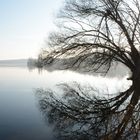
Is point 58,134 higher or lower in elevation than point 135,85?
lower

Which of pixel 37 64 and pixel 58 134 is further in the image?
pixel 37 64

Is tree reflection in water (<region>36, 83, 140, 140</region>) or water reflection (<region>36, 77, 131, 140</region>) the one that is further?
water reflection (<region>36, 77, 131, 140</region>)

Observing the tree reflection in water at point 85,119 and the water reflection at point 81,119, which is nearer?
the tree reflection in water at point 85,119

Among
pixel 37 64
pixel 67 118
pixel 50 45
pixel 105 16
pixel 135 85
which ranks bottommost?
pixel 67 118

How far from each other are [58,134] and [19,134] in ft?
6.27

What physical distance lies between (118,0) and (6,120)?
675cm

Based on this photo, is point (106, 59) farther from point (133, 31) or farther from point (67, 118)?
point (67, 118)

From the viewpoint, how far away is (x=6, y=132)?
433 inches

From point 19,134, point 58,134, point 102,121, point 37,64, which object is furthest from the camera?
point 37,64

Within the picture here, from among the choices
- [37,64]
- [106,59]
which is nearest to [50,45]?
[37,64]

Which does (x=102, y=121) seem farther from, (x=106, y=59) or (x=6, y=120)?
(x=6, y=120)

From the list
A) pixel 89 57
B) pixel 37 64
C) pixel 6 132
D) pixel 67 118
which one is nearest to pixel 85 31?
pixel 89 57

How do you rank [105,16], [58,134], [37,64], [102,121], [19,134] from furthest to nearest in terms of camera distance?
1. [37,64]
2. [105,16]
3. [19,134]
4. [58,134]
5. [102,121]

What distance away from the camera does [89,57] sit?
1314 centimetres
